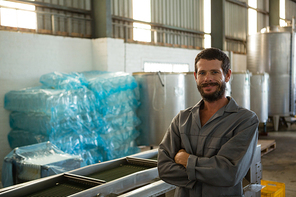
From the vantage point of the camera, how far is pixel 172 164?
160cm

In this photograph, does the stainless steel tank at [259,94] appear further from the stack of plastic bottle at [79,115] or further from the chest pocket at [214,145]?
the chest pocket at [214,145]

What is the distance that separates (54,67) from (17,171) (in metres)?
3.50

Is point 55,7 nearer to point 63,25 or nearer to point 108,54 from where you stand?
point 63,25

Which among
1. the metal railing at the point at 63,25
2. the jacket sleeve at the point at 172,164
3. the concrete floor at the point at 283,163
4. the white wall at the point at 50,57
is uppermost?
the metal railing at the point at 63,25

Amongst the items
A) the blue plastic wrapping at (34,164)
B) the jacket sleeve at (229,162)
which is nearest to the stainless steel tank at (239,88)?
the blue plastic wrapping at (34,164)

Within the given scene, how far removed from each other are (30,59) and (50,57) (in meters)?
0.47

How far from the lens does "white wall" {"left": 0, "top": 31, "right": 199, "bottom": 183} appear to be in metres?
5.53

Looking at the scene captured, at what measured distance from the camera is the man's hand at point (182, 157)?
1.55 meters

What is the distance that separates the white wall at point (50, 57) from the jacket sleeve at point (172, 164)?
457 centimetres

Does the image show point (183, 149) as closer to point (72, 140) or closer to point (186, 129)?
point (186, 129)

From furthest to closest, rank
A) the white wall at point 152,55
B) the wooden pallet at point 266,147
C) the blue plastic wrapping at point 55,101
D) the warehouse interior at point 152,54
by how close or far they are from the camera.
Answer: the white wall at point 152,55 < the wooden pallet at point 266,147 < the warehouse interior at point 152,54 < the blue plastic wrapping at point 55,101

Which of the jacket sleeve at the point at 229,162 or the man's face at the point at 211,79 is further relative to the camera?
the man's face at the point at 211,79

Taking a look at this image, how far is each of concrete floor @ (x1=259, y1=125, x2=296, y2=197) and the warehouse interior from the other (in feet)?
0.05

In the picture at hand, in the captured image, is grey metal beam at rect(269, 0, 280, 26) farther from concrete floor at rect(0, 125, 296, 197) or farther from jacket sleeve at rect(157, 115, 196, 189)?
jacket sleeve at rect(157, 115, 196, 189)
